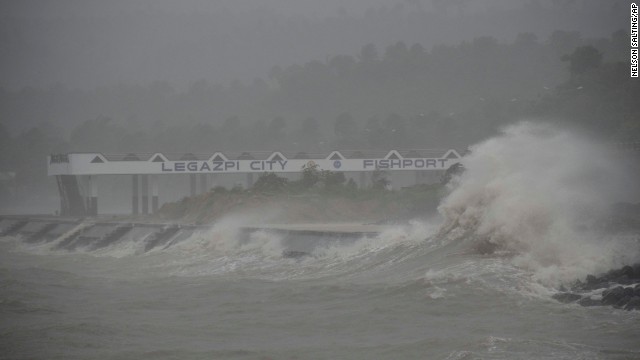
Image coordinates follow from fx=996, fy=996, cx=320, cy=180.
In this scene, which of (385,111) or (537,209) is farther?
(385,111)

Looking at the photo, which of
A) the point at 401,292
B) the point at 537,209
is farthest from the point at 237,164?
the point at 401,292

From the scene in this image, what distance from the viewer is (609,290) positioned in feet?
61.2

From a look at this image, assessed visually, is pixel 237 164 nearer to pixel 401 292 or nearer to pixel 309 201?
pixel 309 201

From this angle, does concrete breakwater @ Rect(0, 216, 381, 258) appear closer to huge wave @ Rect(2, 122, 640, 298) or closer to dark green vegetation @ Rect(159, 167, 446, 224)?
huge wave @ Rect(2, 122, 640, 298)

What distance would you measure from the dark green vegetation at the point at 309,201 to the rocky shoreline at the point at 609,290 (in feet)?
87.0

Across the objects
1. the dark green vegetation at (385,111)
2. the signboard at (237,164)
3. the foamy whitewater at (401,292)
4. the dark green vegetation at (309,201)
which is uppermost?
the dark green vegetation at (385,111)

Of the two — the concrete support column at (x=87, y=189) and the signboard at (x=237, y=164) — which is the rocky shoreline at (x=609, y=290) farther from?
the concrete support column at (x=87, y=189)

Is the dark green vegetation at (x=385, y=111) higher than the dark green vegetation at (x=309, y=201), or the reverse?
the dark green vegetation at (x=385, y=111)

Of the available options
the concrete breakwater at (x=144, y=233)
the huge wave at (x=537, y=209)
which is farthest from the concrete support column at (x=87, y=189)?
the huge wave at (x=537, y=209)

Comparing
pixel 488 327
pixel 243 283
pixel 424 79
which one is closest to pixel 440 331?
pixel 488 327

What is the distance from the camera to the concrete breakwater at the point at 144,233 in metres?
33.2

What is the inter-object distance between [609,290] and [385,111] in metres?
157

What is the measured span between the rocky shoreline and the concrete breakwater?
11.9 meters

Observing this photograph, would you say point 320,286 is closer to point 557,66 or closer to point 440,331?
point 440,331
